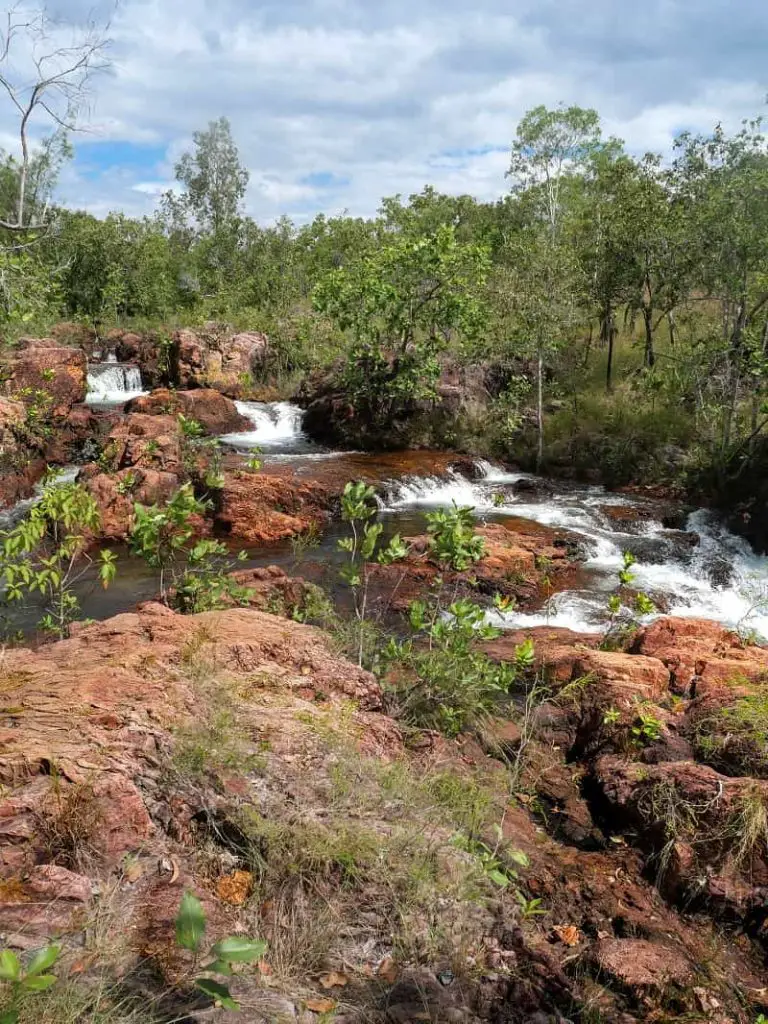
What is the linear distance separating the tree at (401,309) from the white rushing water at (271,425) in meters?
2.31

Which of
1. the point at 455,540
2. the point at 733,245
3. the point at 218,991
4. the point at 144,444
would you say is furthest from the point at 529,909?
the point at 733,245

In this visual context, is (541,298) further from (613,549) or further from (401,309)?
(613,549)

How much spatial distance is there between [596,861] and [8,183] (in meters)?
33.0

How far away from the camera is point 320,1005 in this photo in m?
2.42

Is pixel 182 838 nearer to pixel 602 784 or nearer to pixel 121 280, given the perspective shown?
pixel 602 784

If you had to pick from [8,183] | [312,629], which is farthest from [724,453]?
[8,183]

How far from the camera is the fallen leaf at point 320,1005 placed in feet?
7.85

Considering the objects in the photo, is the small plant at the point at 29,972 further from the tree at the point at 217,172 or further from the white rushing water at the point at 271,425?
the tree at the point at 217,172

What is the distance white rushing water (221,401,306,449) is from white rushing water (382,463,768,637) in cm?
575

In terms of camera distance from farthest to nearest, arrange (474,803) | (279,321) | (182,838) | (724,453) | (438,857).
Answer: (279,321), (724,453), (474,803), (438,857), (182,838)

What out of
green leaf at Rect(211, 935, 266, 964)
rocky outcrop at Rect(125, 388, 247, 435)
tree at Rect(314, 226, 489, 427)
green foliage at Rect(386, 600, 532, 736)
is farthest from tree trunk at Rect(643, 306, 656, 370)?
green leaf at Rect(211, 935, 266, 964)

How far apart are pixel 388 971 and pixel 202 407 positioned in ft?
59.7

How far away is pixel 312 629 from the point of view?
219 inches

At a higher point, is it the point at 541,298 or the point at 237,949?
the point at 541,298
